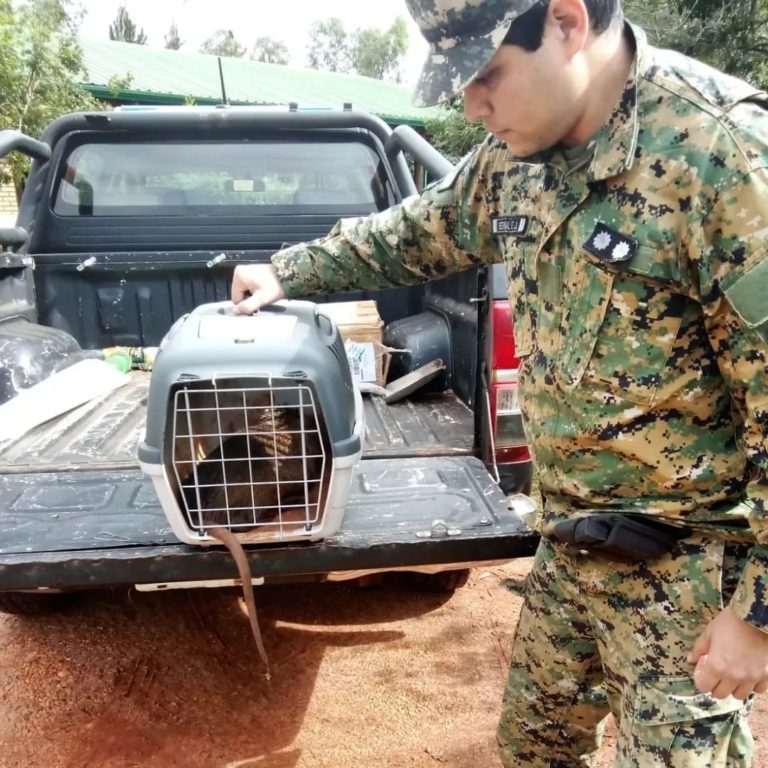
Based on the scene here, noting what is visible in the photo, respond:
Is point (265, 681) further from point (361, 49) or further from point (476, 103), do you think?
point (361, 49)

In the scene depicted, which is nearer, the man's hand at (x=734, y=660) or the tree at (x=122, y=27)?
the man's hand at (x=734, y=660)

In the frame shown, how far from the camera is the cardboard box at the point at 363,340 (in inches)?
115

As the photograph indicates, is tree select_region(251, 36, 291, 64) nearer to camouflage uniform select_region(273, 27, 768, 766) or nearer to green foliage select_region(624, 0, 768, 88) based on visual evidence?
green foliage select_region(624, 0, 768, 88)

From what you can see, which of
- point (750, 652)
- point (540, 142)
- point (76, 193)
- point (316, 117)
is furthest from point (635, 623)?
point (76, 193)

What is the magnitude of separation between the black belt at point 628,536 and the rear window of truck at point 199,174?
2.36 meters

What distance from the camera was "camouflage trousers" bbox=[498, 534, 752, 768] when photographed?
4.07ft

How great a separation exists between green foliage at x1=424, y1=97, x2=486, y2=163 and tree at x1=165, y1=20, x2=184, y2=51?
31489mm

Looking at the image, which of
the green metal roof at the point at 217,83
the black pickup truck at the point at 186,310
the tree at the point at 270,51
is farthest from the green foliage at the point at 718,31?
the tree at the point at 270,51

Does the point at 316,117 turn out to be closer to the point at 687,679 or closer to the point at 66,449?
the point at 66,449

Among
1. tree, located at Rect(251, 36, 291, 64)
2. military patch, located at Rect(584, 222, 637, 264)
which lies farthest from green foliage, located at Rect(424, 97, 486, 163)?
tree, located at Rect(251, 36, 291, 64)

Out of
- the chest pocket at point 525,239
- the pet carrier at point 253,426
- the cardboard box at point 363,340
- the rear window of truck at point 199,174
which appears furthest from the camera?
the rear window of truck at point 199,174

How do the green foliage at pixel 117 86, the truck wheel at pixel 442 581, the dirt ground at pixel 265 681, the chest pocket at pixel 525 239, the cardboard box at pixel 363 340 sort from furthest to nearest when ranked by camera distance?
the green foliage at pixel 117 86 → the cardboard box at pixel 363 340 → the truck wheel at pixel 442 581 → the dirt ground at pixel 265 681 → the chest pocket at pixel 525 239

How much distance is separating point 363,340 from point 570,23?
1962 mm

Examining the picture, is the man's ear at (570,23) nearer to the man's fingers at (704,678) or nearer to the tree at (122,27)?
the man's fingers at (704,678)
